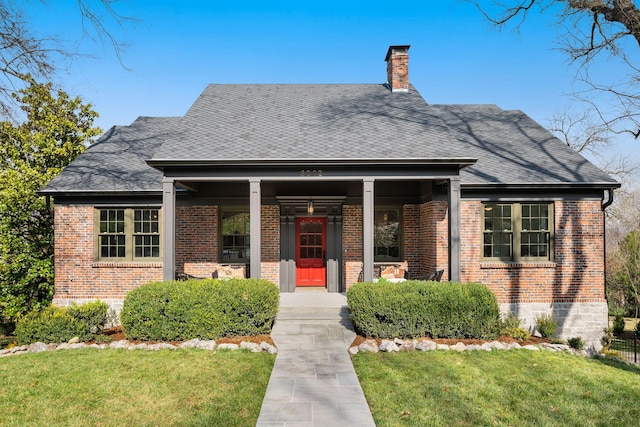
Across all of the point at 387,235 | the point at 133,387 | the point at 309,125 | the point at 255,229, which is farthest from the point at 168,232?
the point at 387,235

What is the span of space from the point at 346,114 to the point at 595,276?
820cm

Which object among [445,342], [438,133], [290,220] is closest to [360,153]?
[438,133]

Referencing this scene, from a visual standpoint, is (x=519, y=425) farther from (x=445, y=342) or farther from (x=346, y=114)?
(x=346, y=114)

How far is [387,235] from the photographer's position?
12234mm

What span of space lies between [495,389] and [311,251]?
734cm

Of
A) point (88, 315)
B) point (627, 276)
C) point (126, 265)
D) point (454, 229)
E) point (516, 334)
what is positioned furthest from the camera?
point (627, 276)

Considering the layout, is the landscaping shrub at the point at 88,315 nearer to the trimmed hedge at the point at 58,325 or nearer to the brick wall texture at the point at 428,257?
the trimmed hedge at the point at 58,325

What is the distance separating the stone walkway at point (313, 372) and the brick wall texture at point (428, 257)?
9.52 ft

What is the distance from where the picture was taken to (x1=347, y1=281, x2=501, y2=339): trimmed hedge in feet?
25.6

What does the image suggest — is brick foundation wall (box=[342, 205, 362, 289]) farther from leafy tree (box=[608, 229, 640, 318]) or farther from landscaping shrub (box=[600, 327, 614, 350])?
leafy tree (box=[608, 229, 640, 318])

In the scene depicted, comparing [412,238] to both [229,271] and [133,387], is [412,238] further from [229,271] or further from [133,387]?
[133,387]

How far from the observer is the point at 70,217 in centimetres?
1123

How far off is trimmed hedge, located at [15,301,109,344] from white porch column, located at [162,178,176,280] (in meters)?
1.61

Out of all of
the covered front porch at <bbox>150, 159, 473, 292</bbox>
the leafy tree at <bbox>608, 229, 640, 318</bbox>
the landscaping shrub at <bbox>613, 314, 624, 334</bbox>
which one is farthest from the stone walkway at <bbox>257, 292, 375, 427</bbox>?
the landscaping shrub at <bbox>613, 314, 624, 334</bbox>
